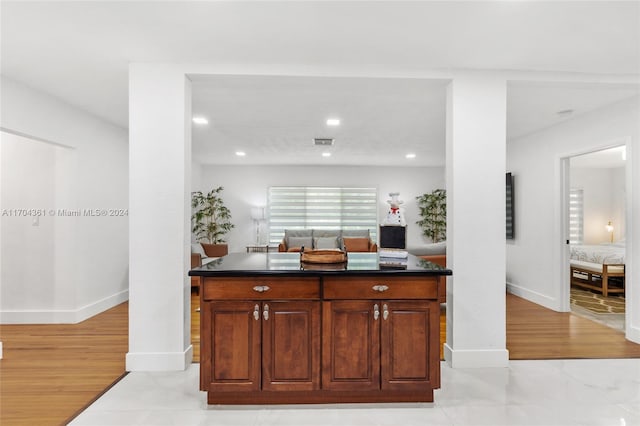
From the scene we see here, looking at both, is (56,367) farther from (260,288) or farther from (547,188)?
(547,188)

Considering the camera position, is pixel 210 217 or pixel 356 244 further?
pixel 210 217

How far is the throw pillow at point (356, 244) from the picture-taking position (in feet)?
25.3

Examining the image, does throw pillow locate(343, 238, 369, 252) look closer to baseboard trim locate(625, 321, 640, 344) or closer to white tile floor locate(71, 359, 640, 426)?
baseboard trim locate(625, 321, 640, 344)

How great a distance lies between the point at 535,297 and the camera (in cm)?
511

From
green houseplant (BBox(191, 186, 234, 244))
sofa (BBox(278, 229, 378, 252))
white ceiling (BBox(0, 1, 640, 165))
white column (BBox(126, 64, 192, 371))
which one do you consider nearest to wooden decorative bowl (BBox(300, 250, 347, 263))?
white column (BBox(126, 64, 192, 371))

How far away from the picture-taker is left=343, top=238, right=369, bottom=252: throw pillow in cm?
771

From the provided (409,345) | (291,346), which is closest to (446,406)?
(409,345)

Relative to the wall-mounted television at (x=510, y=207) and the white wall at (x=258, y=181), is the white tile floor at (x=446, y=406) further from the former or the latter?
the white wall at (x=258, y=181)

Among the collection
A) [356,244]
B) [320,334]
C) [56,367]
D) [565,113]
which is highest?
[565,113]

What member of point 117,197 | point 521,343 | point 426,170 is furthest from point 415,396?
point 426,170

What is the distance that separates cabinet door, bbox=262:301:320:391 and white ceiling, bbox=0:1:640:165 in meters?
1.82

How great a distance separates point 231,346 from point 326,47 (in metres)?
2.18

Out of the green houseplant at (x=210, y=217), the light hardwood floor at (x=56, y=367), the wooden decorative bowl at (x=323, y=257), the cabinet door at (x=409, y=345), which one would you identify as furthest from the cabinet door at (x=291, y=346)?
the green houseplant at (x=210, y=217)

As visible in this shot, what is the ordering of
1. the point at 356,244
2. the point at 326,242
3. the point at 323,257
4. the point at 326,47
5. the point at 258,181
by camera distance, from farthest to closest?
1. the point at 258,181
2. the point at 326,242
3. the point at 356,244
4. the point at 326,47
5. the point at 323,257
